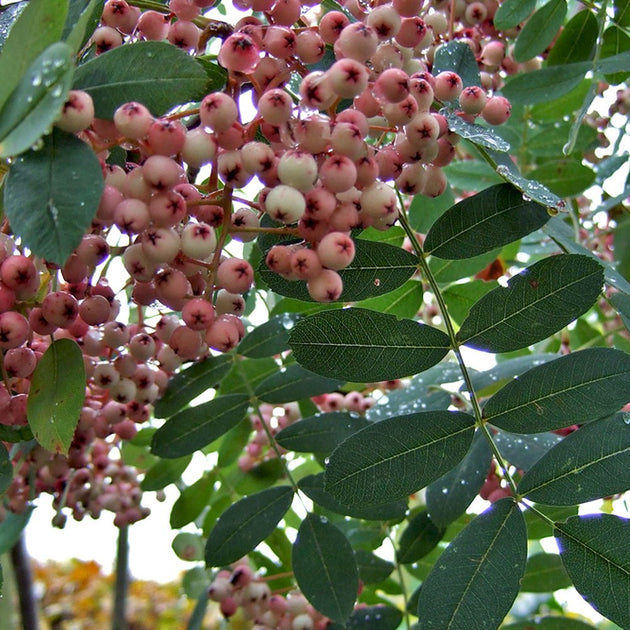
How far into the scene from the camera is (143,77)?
0.71m

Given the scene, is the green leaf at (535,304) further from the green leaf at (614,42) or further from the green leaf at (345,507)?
the green leaf at (614,42)

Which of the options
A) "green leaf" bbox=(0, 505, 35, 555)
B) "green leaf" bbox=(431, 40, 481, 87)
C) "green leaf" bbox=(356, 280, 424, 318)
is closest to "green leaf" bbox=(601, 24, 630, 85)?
"green leaf" bbox=(431, 40, 481, 87)

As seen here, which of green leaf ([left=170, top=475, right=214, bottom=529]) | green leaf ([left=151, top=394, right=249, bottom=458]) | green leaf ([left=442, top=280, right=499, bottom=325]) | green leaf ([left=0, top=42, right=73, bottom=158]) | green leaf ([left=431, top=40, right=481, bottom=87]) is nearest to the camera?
green leaf ([left=0, top=42, right=73, bottom=158])

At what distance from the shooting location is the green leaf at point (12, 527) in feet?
4.35

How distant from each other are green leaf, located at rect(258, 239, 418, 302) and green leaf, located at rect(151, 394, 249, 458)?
1.20 ft

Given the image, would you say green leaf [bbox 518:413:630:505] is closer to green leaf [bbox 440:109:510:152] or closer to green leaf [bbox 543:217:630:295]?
green leaf [bbox 543:217:630:295]

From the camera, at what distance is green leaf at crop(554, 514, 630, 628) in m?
0.80

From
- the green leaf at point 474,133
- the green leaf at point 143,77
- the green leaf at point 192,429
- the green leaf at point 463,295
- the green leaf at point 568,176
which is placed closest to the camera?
the green leaf at point 143,77

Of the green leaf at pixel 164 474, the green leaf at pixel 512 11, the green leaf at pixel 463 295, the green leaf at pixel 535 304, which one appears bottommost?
the green leaf at pixel 535 304

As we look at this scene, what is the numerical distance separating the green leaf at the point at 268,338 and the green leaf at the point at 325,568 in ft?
0.79

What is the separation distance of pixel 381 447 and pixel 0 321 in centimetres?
40

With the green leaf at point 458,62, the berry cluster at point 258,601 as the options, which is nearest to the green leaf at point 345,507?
the berry cluster at point 258,601

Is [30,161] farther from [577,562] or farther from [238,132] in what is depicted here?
[577,562]

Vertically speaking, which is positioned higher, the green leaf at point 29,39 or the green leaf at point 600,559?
the green leaf at point 29,39
